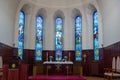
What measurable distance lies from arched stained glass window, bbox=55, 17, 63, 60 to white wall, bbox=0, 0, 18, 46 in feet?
12.6

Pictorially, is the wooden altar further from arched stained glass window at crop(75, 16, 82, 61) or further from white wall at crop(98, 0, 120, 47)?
white wall at crop(98, 0, 120, 47)

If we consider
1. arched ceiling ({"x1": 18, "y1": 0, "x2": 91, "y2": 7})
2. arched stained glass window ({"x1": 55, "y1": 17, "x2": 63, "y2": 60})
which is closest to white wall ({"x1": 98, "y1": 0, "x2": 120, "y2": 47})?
arched ceiling ({"x1": 18, "y1": 0, "x2": 91, "y2": 7})

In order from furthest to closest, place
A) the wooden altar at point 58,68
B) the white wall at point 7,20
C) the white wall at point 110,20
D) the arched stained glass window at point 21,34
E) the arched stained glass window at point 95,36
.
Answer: the arched stained glass window at point 21,34, the arched stained glass window at point 95,36, the wooden altar at point 58,68, the white wall at point 7,20, the white wall at point 110,20

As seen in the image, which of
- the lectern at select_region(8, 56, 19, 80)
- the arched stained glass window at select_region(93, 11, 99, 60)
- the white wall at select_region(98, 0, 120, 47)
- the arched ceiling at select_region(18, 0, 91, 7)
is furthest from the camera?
the arched ceiling at select_region(18, 0, 91, 7)

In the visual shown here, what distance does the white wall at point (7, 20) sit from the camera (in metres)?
11.1

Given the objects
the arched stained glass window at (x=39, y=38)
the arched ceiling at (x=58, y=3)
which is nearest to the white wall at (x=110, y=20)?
the arched ceiling at (x=58, y=3)

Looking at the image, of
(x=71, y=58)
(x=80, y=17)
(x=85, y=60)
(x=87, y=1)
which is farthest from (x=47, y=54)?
(x=87, y=1)

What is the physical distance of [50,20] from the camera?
1565cm

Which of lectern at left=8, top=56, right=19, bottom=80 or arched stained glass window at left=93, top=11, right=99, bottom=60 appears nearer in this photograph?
lectern at left=8, top=56, right=19, bottom=80

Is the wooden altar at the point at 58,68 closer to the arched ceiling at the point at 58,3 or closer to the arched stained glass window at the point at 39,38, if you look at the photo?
the arched stained glass window at the point at 39,38

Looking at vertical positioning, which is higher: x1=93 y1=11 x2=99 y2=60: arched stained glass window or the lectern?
x1=93 y1=11 x2=99 y2=60: arched stained glass window

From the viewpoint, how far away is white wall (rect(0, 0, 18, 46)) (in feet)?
36.4

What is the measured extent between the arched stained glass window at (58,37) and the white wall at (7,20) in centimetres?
383

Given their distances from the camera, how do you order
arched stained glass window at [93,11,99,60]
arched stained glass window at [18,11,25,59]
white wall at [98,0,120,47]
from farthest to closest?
arched stained glass window at [18,11,25,59]
arched stained glass window at [93,11,99,60]
white wall at [98,0,120,47]
